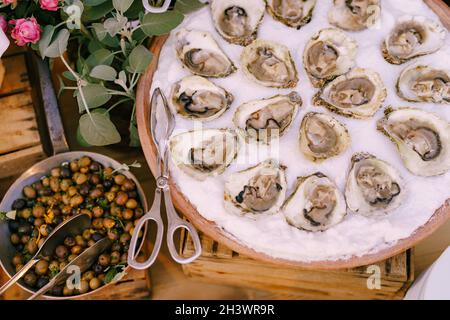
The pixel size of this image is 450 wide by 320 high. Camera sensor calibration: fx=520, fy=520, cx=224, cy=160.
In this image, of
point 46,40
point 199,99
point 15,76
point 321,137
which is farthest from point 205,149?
point 15,76

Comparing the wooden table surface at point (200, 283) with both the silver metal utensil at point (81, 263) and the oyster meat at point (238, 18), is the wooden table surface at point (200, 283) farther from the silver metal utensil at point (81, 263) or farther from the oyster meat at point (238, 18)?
the oyster meat at point (238, 18)

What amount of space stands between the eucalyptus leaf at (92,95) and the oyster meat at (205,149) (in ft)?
0.45

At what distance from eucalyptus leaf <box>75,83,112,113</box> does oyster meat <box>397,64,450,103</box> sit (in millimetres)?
479

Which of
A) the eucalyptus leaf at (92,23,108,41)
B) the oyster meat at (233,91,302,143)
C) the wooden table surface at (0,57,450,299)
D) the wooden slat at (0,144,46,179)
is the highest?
the eucalyptus leaf at (92,23,108,41)

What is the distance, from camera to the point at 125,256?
2.99 ft

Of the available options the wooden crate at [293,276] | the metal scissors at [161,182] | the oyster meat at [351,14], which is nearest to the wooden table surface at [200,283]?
the wooden crate at [293,276]

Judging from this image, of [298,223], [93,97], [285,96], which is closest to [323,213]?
[298,223]

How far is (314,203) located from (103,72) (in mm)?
386

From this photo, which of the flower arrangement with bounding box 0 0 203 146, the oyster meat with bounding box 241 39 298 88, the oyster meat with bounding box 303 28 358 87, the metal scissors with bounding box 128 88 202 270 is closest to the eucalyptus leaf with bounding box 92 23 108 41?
the flower arrangement with bounding box 0 0 203 146

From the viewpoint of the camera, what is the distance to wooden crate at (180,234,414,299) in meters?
0.89

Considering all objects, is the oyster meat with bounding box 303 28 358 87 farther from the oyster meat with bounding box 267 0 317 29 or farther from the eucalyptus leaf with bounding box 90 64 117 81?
the eucalyptus leaf with bounding box 90 64 117 81

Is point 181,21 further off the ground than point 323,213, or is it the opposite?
point 181,21
